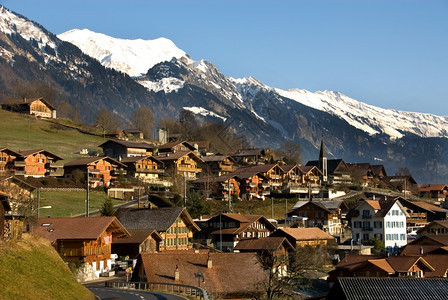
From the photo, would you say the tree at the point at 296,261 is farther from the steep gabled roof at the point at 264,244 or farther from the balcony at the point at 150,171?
the balcony at the point at 150,171

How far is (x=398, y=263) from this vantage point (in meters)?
70.4

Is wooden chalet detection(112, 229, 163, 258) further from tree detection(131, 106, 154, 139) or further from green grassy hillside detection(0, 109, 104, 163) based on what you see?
tree detection(131, 106, 154, 139)

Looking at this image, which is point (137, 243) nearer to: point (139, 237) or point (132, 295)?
point (139, 237)

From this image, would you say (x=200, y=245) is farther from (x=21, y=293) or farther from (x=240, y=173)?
(x=21, y=293)

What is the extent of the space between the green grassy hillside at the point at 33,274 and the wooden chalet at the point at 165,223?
1479 inches

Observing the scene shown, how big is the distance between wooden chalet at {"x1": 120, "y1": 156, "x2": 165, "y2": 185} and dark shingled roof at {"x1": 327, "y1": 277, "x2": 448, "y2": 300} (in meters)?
74.0

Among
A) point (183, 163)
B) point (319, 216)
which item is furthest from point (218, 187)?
point (319, 216)

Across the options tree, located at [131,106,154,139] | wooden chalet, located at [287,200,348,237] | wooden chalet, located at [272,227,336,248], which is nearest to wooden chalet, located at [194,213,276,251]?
wooden chalet, located at [272,227,336,248]

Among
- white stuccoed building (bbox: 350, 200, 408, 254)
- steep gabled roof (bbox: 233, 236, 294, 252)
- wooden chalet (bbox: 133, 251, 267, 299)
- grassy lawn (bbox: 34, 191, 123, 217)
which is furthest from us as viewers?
white stuccoed building (bbox: 350, 200, 408, 254)

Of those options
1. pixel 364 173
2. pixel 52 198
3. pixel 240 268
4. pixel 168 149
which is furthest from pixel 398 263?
pixel 364 173

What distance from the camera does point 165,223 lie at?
7588 centimetres

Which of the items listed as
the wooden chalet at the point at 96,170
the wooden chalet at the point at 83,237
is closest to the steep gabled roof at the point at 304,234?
the wooden chalet at the point at 83,237

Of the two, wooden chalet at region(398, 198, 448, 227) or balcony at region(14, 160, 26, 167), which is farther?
wooden chalet at region(398, 198, 448, 227)

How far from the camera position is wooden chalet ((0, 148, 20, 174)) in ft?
341
